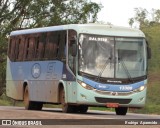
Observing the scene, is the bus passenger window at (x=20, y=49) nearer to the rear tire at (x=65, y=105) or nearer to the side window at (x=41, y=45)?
the side window at (x=41, y=45)

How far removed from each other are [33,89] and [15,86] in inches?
83.9

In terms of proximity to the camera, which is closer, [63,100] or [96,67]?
[96,67]

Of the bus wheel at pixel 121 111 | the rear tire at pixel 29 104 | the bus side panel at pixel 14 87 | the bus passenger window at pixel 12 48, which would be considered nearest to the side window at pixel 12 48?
the bus passenger window at pixel 12 48

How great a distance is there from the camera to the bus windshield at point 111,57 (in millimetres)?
24312

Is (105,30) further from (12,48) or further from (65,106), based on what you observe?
(12,48)

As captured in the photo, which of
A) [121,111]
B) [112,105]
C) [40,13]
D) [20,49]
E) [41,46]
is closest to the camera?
[112,105]

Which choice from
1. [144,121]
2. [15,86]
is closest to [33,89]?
[15,86]

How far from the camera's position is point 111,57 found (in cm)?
2448

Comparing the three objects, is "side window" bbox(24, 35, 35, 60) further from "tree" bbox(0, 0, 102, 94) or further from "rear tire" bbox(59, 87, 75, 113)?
"tree" bbox(0, 0, 102, 94)

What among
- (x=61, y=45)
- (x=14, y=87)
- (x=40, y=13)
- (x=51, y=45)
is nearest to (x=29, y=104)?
(x=14, y=87)

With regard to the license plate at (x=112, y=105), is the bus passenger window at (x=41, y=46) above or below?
above

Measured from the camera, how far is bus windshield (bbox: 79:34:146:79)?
2431 centimetres

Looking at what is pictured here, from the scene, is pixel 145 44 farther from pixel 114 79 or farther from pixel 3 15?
pixel 3 15

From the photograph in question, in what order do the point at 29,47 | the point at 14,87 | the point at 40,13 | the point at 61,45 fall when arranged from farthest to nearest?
the point at 40,13, the point at 14,87, the point at 29,47, the point at 61,45
